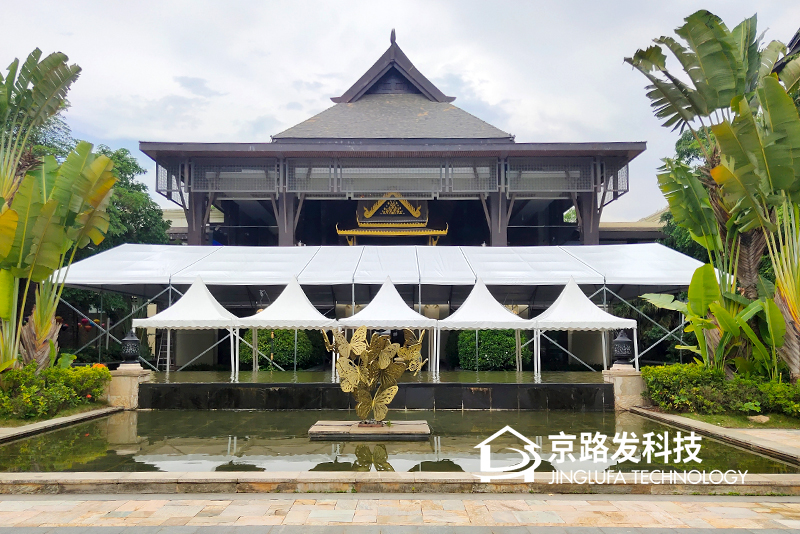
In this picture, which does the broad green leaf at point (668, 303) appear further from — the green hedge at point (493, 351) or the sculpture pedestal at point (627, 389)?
the green hedge at point (493, 351)

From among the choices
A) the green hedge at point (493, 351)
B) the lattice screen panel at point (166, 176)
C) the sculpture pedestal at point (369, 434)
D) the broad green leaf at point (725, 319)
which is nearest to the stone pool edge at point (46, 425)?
the sculpture pedestal at point (369, 434)

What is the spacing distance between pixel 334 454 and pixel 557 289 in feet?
41.2

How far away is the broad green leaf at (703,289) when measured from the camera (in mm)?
10594

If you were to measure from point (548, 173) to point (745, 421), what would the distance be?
13224mm

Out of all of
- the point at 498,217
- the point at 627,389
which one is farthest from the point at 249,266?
the point at 627,389

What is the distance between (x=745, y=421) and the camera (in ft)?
33.1

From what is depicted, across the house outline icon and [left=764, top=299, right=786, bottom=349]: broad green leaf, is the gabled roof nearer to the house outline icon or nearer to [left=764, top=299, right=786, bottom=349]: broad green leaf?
[left=764, top=299, right=786, bottom=349]: broad green leaf

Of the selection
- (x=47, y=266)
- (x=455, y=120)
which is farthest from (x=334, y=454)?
(x=455, y=120)

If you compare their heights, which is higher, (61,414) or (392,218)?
(392,218)

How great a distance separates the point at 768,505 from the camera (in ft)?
18.9

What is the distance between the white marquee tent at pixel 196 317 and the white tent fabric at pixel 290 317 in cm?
50

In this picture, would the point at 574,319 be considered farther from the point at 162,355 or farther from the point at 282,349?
the point at 162,355

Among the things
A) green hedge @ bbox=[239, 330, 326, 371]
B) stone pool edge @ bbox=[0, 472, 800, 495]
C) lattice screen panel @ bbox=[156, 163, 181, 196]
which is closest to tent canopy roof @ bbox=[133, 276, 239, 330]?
green hedge @ bbox=[239, 330, 326, 371]

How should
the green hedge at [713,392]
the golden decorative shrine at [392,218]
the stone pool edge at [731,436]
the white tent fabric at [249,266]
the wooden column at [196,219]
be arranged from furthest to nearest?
the golden decorative shrine at [392,218]
the wooden column at [196,219]
the white tent fabric at [249,266]
the green hedge at [713,392]
the stone pool edge at [731,436]
